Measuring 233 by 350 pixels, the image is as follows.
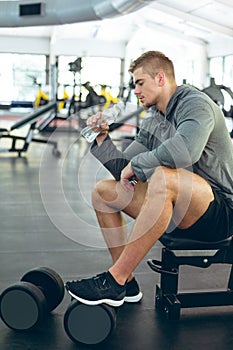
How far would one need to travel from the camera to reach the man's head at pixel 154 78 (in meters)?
1.34

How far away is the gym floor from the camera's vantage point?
128 centimetres

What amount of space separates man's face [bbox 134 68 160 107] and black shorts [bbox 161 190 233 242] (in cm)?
33

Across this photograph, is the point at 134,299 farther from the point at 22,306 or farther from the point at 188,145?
the point at 188,145

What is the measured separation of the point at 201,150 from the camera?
1241mm

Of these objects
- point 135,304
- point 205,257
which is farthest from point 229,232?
point 135,304

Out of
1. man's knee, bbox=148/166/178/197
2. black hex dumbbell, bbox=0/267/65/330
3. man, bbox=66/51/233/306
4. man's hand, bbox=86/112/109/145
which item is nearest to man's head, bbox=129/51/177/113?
man, bbox=66/51/233/306

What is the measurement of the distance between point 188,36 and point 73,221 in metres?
9.72

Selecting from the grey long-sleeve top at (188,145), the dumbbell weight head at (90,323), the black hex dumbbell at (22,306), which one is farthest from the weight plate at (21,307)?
the grey long-sleeve top at (188,145)

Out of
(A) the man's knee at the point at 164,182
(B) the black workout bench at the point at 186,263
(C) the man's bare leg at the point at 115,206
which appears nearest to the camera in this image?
(A) the man's knee at the point at 164,182

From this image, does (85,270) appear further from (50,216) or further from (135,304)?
(50,216)

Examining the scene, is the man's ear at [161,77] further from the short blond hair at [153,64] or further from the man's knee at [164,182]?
the man's knee at [164,182]

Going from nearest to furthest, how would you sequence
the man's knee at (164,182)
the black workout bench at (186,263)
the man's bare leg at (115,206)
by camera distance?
the man's knee at (164,182)
the black workout bench at (186,263)
the man's bare leg at (115,206)

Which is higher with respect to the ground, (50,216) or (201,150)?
(201,150)

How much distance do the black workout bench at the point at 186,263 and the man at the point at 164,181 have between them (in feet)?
0.10
